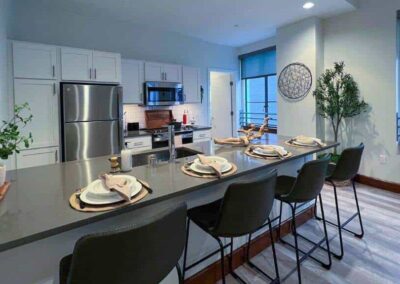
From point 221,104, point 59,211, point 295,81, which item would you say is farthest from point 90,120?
point 221,104

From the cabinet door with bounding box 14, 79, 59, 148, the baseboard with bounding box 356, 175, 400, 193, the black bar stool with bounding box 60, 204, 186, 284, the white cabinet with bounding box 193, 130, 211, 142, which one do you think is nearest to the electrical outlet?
the baseboard with bounding box 356, 175, 400, 193

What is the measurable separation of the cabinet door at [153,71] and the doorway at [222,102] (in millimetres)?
1958

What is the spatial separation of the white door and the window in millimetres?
431

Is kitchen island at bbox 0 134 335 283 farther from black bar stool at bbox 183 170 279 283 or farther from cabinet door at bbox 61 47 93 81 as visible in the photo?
cabinet door at bbox 61 47 93 81

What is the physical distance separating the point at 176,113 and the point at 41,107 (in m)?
2.65

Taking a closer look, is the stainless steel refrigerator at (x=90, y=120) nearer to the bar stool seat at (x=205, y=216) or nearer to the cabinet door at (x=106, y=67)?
the cabinet door at (x=106, y=67)

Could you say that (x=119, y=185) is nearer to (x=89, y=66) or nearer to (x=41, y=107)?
(x=41, y=107)

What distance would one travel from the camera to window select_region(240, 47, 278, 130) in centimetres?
587

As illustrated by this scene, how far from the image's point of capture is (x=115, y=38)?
4438 millimetres

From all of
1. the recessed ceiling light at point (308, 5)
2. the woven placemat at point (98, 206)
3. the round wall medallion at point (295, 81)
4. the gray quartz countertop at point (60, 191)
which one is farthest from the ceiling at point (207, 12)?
the woven placemat at point (98, 206)

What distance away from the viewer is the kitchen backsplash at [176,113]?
15.6ft

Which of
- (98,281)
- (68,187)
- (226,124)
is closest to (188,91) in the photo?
(226,124)

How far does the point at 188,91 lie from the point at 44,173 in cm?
384

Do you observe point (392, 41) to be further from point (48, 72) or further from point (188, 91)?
point (48, 72)
